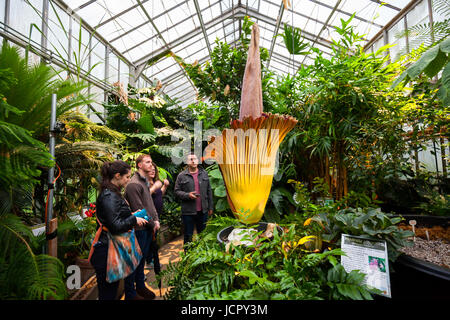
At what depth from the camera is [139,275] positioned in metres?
1.52

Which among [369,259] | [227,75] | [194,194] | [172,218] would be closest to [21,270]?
[369,259]

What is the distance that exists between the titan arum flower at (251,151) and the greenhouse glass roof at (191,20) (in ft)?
8.82

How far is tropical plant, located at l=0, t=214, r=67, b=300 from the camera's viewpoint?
71cm

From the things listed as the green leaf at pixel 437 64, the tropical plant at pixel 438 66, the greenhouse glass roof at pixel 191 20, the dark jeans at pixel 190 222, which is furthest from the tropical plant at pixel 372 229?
the greenhouse glass roof at pixel 191 20

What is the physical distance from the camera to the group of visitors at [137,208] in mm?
1138

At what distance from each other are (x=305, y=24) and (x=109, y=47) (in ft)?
16.1

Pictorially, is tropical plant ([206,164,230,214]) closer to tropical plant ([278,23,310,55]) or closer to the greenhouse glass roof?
tropical plant ([278,23,310,55])

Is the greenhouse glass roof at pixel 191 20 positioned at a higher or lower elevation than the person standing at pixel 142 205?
higher

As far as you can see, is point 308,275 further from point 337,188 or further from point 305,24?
point 305,24

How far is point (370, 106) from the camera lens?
4.09 feet

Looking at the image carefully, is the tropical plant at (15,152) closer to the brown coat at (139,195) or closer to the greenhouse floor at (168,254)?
the brown coat at (139,195)

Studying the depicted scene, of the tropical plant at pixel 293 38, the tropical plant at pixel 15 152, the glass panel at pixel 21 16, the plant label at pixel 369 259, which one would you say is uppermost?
the glass panel at pixel 21 16
